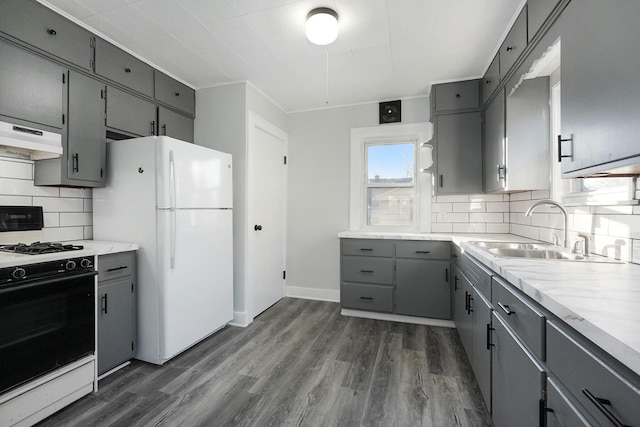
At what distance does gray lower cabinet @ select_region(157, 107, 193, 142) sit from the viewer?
8.98ft

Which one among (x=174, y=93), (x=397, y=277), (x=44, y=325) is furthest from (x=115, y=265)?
(x=397, y=277)

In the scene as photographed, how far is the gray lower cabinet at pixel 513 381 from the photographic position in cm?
96

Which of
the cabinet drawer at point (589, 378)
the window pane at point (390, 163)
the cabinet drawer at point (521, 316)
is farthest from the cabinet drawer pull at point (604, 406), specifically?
the window pane at point (390, 163)

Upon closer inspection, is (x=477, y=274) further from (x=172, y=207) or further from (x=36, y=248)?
(x=36, y=248)

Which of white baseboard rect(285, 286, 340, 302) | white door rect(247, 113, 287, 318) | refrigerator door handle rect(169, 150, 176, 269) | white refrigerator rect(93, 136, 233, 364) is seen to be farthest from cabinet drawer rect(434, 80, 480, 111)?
refrigerator door handle rect(169, 150, 176, 269)

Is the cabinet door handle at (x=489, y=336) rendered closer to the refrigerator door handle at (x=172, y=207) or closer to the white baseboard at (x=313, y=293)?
the refrigerator door handle at (x=172, y=207)

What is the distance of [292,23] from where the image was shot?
81.6 inches

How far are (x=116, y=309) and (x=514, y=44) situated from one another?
331 centimetres

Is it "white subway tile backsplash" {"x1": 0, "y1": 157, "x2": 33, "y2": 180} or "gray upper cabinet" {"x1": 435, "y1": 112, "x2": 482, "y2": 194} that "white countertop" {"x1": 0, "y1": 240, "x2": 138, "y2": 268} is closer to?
"white subway tile backsplash" {"x1": 0, "y1": 157, "x2": 33, "y2": 180}

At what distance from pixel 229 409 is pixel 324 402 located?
1.84ft

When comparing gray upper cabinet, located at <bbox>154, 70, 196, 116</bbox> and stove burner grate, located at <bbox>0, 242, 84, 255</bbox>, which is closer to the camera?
stove burner grate, located at <bbox>0, 242, 84, 255</bbox>

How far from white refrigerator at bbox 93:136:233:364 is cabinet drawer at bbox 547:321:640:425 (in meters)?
2.22

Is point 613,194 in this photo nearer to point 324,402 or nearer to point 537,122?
point 537,122

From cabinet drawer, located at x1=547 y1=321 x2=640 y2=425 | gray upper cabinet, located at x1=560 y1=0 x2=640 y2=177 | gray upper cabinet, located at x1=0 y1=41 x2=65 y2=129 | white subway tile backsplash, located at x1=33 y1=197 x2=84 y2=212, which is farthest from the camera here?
white subway tile backsplash, located at x1=33 y1=197 x2=84 y2=212
